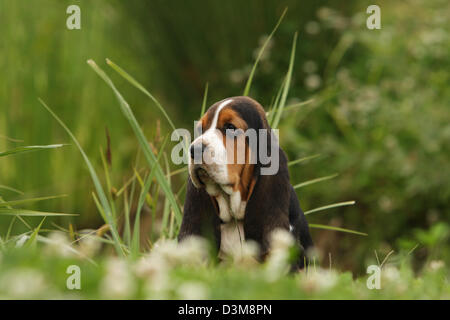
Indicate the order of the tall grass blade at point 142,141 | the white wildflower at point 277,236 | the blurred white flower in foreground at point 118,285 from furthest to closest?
the tall grass blade at point 142,141 → the white wildflower at point 277,236 → the blurred white flower in foreground at point 118,285

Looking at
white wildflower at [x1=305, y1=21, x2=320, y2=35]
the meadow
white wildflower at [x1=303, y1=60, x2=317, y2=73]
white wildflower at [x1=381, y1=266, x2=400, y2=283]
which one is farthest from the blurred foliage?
white wildflower at [x1=305, y1=21, x2=320, y2=35]

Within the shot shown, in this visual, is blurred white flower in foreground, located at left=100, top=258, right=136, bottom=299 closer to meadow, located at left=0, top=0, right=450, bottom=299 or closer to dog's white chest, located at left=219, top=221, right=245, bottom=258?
dog's white chest, located at left=219, top=221, right=245, bottom=258

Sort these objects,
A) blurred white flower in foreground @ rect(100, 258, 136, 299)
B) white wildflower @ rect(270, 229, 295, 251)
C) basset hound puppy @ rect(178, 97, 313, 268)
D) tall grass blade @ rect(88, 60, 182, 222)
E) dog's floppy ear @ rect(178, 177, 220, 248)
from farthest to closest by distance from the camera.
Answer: tall grass blade @ rect(88, 60, 182, 222), dog's floppy ear @ rect(178, 177, 220, 248), basset hound puppy @ rect(178, 97, 313, 268), white wildflower @ rect(270, 229, 295, 251), blurred white flower in foreground @ rect(100, 258, 136, 299)

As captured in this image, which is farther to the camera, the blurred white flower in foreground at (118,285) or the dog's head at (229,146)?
the dog's head at (229,146)

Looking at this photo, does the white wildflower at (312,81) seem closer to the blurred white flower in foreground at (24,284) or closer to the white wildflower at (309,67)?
the white wildflower at (309,67)

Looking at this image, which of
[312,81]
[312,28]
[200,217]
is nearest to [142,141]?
[200,217]

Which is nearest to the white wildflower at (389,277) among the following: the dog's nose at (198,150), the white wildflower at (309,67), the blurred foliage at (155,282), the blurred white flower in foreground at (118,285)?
the blurred foliage at (155,282)

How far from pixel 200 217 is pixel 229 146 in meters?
0.30

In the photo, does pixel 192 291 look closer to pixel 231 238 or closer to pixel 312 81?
pixel 231 238

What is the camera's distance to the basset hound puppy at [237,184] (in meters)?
2.29

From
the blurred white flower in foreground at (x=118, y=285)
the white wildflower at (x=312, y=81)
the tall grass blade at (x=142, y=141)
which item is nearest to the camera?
the blurred white flower in foreground at (x=118, y=285)

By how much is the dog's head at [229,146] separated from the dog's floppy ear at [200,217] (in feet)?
0.25

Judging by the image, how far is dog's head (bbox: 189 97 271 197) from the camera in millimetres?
2240

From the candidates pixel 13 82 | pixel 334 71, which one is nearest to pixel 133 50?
pixel 13 82
